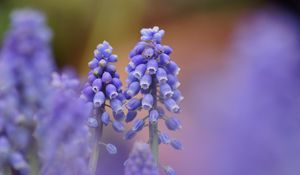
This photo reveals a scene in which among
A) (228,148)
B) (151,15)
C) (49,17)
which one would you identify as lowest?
(228,148)

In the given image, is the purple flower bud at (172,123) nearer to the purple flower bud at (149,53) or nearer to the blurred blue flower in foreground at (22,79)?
the purple flower bud at (149,53)

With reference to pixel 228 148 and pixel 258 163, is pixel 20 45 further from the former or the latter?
pixel 228 148

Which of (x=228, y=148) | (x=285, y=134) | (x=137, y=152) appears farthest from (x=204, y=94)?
(x=137, y=152)

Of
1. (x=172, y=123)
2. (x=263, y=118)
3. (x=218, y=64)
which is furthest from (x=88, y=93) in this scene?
(x=218, y=64)

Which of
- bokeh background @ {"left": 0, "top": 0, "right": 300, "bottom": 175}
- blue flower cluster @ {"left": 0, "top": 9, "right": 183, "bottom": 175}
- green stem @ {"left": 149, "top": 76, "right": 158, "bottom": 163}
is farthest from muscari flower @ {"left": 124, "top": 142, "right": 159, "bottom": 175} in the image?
bokeh background @ {"left": 0, "top": 0, "right": 300, "bottom": 175}

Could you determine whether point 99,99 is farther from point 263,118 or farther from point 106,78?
point 263,118
